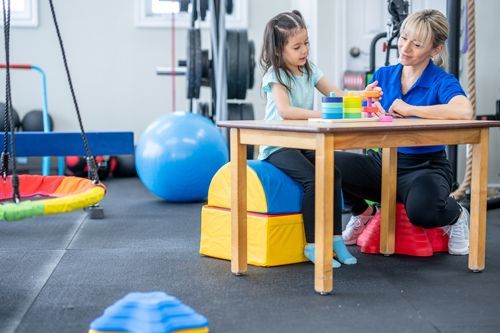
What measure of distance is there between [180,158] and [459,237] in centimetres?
201

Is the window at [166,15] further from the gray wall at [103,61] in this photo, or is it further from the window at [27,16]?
the window at [27,16]

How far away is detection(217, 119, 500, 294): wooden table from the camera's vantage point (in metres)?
2.44

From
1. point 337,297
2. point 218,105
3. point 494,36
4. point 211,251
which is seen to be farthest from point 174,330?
point 494,36

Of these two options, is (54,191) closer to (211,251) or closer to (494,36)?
(211,251)

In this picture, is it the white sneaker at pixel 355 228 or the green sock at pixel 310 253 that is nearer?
the green sock at pixel 310 253

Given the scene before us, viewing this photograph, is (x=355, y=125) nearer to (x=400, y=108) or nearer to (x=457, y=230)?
(x=400, y=108)

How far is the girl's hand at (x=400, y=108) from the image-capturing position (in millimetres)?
2957

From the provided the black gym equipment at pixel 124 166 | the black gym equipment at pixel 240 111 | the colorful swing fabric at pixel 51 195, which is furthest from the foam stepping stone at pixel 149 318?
the black gym equipment at pixel 124 166

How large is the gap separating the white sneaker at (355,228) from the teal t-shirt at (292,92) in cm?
57

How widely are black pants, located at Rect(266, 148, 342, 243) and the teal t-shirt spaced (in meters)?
0.10

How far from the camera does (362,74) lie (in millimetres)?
5277

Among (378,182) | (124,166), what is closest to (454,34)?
(378,182)

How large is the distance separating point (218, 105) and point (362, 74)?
1041 millimetres

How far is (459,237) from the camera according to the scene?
3.19 m
